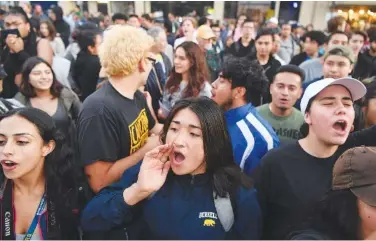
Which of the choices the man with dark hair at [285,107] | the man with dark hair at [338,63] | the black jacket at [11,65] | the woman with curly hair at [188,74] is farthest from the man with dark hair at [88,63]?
the man with dark hair at [338,63]

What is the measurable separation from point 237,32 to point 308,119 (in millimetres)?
6408

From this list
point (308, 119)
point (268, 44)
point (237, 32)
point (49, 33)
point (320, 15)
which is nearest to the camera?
point (308, 119)

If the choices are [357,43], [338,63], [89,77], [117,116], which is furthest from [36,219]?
[357,43]

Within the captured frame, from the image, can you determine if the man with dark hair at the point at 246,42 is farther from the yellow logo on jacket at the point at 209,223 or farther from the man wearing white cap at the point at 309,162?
the yellow logo on jacket at the point at 209,223

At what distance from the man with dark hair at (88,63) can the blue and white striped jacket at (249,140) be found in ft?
7.96

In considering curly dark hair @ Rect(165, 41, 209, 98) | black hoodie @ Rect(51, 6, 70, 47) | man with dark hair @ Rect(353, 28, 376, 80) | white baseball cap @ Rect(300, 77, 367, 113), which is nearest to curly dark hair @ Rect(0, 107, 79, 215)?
white baseball cap @ Rect(300, 77, 367, 113)

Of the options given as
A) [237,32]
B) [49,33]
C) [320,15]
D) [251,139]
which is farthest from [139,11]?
[251,139]

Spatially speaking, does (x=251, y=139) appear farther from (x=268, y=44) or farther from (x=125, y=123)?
(x=268, y=44)

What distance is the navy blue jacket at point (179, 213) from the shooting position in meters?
1.51

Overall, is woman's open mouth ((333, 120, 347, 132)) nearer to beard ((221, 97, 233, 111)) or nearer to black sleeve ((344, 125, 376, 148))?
black sleeve ((344, 125, 376, 148))

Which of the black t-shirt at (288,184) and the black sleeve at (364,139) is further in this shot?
the black sleeve at (364,139)

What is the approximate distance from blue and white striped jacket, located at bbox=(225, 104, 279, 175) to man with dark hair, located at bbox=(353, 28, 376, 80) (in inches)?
120

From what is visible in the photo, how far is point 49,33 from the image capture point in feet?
18.6

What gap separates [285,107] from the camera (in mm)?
2799
